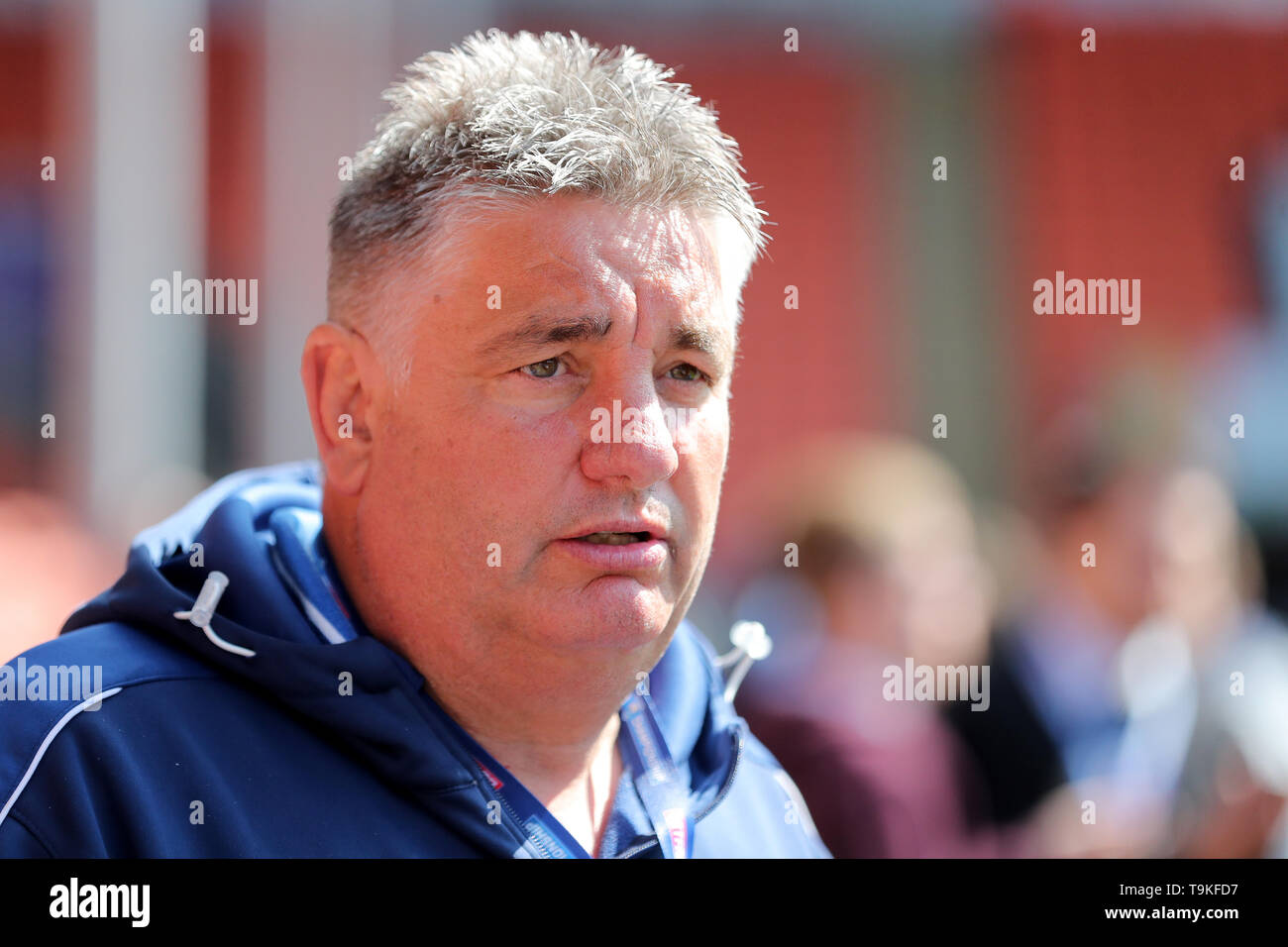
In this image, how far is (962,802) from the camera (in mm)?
3078

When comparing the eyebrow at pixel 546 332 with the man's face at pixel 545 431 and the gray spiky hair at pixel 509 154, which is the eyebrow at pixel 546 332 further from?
the gray spiky hair at pixel 509 154

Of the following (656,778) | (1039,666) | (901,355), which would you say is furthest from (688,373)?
(901,355)

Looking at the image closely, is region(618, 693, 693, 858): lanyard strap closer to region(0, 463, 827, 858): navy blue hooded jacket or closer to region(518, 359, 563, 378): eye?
region(0, 463, 827, 858): navy blue hooded jacket

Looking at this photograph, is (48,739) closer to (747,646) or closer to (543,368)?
(543,368)

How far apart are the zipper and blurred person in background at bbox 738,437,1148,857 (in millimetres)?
871

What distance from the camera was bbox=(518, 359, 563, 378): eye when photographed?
5.21 feet

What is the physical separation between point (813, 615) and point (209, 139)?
276 cm

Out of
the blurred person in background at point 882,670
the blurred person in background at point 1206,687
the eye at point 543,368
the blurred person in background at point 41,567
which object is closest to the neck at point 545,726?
the eye at point 543,368

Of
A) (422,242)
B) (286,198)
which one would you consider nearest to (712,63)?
(286,198)

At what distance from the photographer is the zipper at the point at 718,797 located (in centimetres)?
172

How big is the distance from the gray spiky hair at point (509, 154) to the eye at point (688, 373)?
0.67ft

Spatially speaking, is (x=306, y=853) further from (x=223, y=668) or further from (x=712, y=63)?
(x=712, y=63)

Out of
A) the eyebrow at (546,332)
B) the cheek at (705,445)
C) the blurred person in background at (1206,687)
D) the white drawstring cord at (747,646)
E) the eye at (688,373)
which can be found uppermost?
the eyebrow at (546,332)

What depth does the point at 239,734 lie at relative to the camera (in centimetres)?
155
